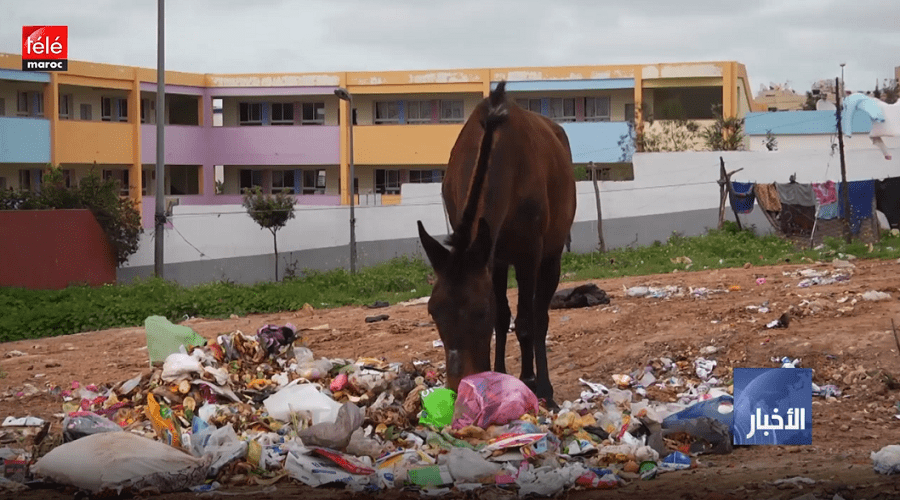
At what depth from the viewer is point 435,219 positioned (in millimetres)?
27734

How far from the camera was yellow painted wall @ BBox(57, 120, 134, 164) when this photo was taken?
3175 centimetres

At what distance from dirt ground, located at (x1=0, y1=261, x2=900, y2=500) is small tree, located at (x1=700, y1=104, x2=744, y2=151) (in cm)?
1622

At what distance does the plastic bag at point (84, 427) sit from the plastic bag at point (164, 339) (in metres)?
2.20

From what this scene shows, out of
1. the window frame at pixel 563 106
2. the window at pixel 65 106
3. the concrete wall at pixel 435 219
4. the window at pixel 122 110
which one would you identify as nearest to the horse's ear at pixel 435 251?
the concrete wall at pixel 435 219

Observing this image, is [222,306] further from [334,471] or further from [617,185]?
[617,185]

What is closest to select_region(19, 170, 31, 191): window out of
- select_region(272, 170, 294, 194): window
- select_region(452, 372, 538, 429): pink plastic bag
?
select_region(272, 170, 294, 194): window

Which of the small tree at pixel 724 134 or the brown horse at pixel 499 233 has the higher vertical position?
the small tree at pixel 724 134

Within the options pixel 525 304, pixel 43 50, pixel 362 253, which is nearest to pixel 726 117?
pixel 362 253

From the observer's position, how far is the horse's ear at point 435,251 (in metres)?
5.84

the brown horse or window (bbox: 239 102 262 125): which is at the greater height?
window (bbox: 239 102 262 125)

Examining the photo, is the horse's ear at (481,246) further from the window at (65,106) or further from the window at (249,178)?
the window at (249,178)

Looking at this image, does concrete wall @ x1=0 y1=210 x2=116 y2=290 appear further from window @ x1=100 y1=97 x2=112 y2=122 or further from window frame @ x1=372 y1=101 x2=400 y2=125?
window frame @ x1=372 y1=101 x2=400 y2=125

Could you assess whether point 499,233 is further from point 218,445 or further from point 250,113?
point 250,113

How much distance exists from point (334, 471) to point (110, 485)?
3.58 feet
